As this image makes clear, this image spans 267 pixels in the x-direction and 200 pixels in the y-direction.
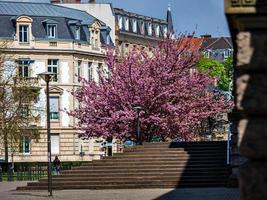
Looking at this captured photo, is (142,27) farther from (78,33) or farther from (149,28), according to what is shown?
(78,33)

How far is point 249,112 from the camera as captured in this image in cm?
811

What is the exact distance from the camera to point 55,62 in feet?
293

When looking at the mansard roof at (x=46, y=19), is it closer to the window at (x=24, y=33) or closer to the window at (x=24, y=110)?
the window at (x=24, y=33)

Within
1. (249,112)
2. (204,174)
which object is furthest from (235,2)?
(204,174)

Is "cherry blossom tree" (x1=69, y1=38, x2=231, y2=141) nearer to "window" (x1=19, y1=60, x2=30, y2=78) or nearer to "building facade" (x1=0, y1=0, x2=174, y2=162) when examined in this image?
"building facade" (x1=0, y1=0, x2=174, y2=162)

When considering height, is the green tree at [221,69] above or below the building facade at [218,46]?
below

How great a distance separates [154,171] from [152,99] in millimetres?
21989

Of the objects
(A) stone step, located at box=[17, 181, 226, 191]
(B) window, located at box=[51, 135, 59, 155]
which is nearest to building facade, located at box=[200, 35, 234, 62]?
(B) window, located at box=[51, 135, 59, 155]

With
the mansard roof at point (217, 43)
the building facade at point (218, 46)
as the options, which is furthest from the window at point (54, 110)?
the mansard roof at point (217, 43)

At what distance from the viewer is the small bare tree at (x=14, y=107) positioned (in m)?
71.6

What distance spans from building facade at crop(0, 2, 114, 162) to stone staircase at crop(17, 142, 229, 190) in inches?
1635

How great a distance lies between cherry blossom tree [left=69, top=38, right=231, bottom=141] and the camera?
6238 centimetres

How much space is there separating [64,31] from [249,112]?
83530 millimetres

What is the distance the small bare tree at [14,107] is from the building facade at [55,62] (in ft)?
16.0
